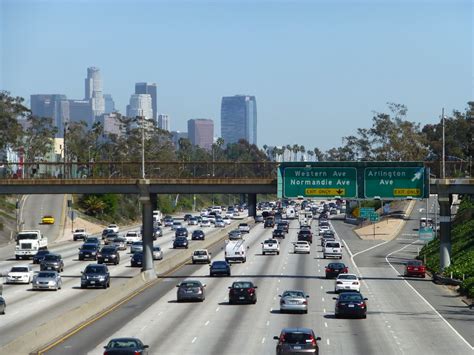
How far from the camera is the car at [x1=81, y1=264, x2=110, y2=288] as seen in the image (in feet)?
228

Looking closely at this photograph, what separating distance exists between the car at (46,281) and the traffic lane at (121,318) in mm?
5773

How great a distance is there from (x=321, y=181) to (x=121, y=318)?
26622 millimetres

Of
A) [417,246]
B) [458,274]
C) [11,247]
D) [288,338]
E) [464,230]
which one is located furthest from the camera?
[417,246]

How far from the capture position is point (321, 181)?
7531 centimetres

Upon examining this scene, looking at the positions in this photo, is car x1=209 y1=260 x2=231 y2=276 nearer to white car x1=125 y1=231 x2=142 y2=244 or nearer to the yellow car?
white car x1=125 y1=231 x2=142 y2=244

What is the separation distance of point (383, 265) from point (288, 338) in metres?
64.1

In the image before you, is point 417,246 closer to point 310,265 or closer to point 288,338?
point 310,265

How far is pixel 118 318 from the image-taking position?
5191 cm

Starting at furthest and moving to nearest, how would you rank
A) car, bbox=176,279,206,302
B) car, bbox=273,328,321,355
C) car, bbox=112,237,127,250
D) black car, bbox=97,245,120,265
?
1. car, bbox=112,237,127,250
2. black car, bbox=97,245,120,265
3. car, bbox=176,279,206,302
4. car, bbox=273,328,321,355

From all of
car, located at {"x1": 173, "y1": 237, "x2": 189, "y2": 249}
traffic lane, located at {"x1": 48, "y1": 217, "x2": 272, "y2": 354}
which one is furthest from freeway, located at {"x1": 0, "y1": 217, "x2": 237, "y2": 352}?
car, located at {"x1": 173, "y1": 237, "x2": 189, "y2": 249}

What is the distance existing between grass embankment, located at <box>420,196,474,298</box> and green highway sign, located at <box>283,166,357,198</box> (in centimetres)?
907

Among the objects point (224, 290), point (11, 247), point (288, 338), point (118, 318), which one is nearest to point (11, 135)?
point (11, 247)

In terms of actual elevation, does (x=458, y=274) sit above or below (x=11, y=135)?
below

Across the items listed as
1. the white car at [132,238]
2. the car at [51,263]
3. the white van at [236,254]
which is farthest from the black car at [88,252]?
the white car at [132,238]
